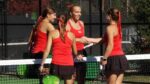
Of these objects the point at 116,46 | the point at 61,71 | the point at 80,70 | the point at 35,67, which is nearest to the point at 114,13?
the point at 116,46

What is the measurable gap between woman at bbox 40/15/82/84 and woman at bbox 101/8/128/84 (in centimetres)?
59

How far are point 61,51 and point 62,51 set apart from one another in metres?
0.02

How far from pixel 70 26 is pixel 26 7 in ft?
34.6

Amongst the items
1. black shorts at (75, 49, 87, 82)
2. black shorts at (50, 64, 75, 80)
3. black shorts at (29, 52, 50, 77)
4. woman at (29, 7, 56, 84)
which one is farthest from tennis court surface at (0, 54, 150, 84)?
black shorts at (50, 64, 75, 80)

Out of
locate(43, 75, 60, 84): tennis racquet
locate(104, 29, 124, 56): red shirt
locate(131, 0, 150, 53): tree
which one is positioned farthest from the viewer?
locate(131, 0, 150, 53): tree

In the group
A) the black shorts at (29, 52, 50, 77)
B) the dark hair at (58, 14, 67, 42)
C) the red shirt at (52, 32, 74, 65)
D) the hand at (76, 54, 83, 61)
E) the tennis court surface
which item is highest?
the dark hair at (58, 14, 67, 42)

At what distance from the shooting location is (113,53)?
886 centimetres

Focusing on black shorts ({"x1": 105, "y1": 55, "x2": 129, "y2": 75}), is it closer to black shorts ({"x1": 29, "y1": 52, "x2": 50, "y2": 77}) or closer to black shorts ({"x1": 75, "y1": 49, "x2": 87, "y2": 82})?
black shorts ({"x1": 75, "y1": 49, "x2": 87, "y2": 82})

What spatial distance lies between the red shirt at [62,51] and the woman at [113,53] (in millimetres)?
618

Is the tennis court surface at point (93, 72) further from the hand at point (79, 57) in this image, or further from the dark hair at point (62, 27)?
the dark hair at point (62, 27)

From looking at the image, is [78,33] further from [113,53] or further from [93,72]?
[93,72]

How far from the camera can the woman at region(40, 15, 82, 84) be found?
27.9 ft

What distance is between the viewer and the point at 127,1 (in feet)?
59.8

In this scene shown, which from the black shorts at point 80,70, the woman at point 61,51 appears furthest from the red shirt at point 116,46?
the black shorts at point 80,70
